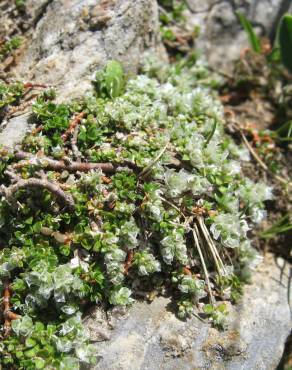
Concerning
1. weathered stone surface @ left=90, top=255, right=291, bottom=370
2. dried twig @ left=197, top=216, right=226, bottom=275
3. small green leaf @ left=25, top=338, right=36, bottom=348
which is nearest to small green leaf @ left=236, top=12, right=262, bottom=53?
dried twig @ left=197, top=216, right=226, bottom=275

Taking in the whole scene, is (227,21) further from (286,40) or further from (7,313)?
(7,313)

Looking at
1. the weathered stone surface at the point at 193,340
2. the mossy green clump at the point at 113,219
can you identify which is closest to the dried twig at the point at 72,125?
the mossy green clump at the point at 113,219

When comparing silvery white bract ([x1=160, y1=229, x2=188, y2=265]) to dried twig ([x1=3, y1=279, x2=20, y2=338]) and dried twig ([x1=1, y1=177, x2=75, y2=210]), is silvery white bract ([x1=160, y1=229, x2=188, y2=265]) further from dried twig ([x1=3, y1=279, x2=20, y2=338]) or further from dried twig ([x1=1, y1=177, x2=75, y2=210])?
dried twig ([x1=3, y1=279, x2=20, y2=338])

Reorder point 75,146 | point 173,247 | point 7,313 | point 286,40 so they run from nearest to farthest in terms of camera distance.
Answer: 1. point 7,313
2. point 173,247
3. point 75,146
4. point 286,40

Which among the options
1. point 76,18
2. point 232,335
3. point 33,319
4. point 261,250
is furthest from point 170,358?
point 76,18

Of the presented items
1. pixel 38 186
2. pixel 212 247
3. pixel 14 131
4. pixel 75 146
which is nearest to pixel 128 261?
pixel 212 247
